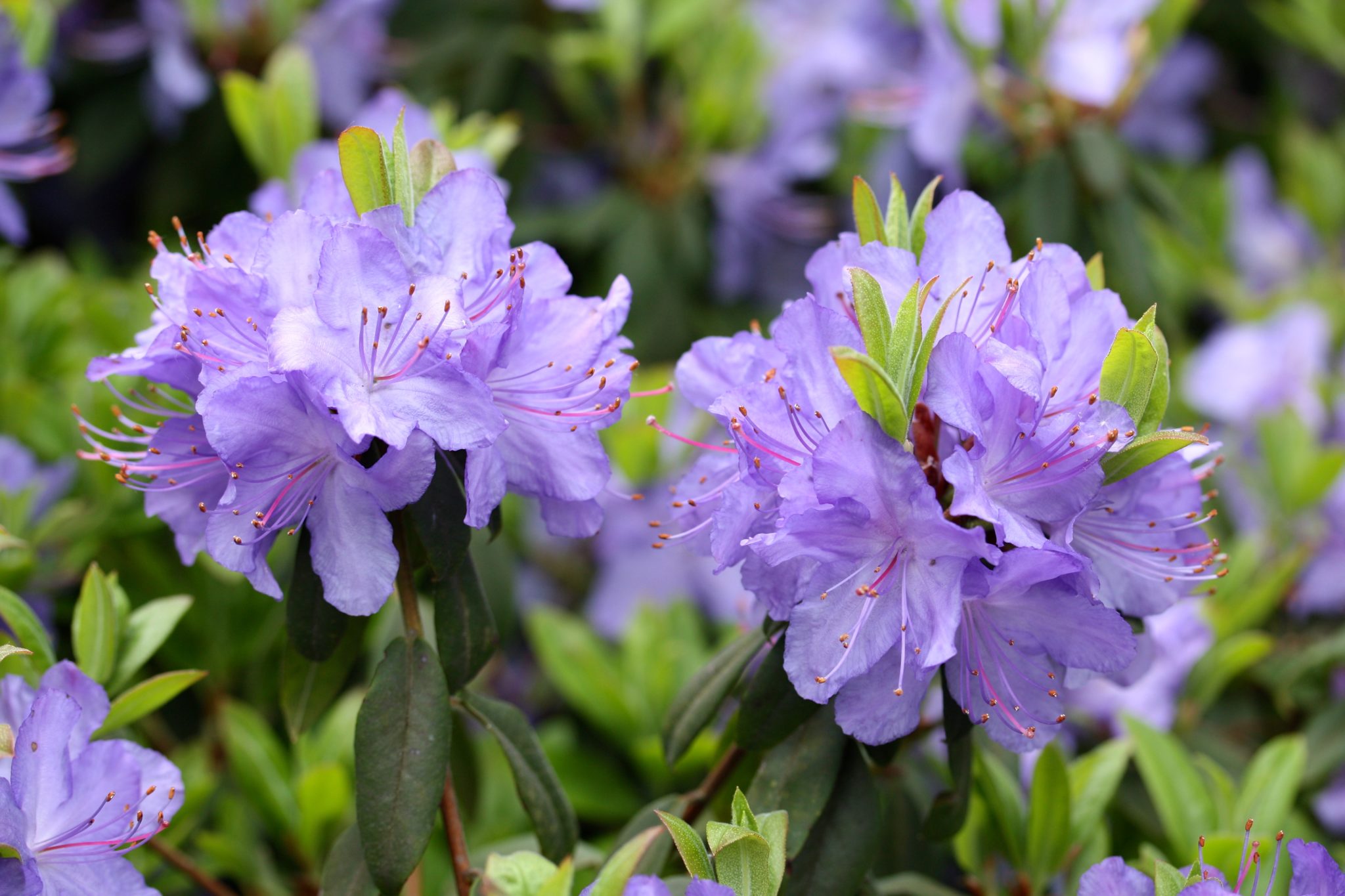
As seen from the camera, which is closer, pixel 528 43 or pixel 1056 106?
pixel 1056 106

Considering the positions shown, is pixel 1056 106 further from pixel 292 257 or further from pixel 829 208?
pixel 292 257

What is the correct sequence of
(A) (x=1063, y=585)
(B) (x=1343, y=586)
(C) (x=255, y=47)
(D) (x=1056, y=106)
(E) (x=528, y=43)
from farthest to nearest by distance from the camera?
(E) (x=528, y=43)
(C) (x=255, y=47)
(D) (x=1056, y=106)
(B) (x=1343, y=586)
(A) (x=1063, y=585)

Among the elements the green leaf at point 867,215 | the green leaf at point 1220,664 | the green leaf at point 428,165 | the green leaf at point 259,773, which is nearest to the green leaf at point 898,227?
the green leaf at point 867,215

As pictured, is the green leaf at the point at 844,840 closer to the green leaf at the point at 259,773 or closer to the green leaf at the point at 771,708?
the green leaf at the point at 771,708

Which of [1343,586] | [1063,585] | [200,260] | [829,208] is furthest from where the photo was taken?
[829,208]

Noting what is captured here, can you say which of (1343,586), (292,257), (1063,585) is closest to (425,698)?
(292,257)

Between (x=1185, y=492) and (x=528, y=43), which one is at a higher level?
(x=1185, y=492)

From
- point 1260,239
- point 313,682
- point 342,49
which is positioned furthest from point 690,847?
point 1260,239

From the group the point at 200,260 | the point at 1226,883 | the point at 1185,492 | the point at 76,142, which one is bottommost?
the point at 76,142

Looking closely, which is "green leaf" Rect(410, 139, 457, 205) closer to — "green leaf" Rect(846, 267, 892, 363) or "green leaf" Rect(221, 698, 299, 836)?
"green leaf" Rect(846, 267, 892, 363)
